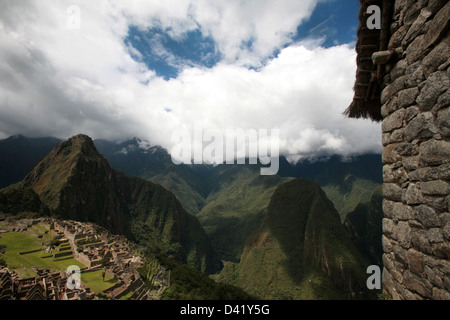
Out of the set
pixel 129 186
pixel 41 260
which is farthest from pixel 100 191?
pixel 41 260

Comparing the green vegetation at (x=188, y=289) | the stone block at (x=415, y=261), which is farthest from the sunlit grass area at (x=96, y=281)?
the stone block at (x=415, y=261)

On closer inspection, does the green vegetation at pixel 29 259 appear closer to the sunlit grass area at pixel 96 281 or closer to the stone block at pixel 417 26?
the sunlit grass area at pixel 96 281

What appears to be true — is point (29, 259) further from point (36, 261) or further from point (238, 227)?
point (238, 227)

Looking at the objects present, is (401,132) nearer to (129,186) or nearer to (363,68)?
(363,68)

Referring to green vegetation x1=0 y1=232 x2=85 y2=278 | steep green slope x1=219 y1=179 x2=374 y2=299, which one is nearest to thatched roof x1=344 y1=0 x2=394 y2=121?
green vegetation x1=0 y1=232 x2=85 y2=278

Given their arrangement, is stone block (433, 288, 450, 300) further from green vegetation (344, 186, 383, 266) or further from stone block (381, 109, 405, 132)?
green vegetation (344, 186, 383, 266)

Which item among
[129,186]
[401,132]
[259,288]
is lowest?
[259,288]
